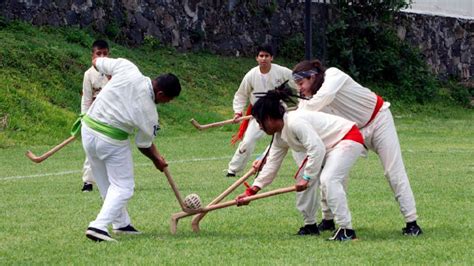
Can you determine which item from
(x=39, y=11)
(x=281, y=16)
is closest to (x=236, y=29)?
(x=281, y=16)

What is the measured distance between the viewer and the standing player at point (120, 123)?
9.05 metres

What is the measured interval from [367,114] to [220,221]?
180cm

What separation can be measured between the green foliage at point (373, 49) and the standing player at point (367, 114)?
71.0 ft

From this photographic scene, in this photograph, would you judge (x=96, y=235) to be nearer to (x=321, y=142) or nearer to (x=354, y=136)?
(x=321, y=142)

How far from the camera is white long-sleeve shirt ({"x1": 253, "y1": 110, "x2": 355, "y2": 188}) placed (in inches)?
344

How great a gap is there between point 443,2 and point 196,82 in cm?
1250

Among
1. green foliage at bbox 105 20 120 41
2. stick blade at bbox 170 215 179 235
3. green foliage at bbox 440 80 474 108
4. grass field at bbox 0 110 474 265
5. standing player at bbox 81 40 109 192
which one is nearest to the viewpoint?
grass field at bbox 0 110 474 265

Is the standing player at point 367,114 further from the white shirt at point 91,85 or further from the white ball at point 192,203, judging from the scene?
the white shirt at point 91,85

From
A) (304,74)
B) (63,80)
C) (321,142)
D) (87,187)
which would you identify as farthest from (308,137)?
(63,80)

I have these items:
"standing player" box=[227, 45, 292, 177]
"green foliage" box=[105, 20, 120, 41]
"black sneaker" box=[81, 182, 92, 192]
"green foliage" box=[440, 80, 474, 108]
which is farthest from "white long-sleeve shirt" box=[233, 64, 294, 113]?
"green foliage" box=[440, 80, 474, 108]

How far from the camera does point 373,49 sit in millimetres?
32531

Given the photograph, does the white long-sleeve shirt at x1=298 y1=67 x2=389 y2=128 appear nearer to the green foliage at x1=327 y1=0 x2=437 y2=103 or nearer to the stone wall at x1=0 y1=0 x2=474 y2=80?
the stone wall at x1=0 y1=0 x2=474 y2=80

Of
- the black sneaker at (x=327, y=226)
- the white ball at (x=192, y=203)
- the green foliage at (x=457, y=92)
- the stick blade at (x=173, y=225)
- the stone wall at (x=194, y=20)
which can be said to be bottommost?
the green foliage at (x=457, y=92)

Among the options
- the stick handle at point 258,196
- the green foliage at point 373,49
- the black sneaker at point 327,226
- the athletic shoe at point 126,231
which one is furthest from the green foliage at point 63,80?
the stick handle at point 258,196
